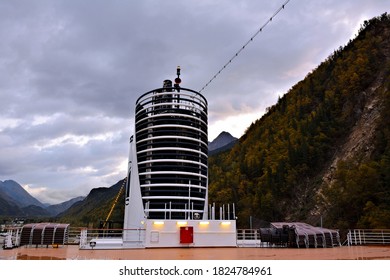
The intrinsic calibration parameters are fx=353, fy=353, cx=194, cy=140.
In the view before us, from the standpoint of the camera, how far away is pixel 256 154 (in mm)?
80875

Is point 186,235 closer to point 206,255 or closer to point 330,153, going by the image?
point 206,255

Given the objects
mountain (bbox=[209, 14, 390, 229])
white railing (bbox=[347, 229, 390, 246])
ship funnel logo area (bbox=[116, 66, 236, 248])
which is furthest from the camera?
mountain (bbox=[209, 14, 390, 229])

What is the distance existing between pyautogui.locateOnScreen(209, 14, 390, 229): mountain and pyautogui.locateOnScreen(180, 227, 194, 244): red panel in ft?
79.2

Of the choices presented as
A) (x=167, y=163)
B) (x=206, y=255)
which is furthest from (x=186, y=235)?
(x=167, y=163)

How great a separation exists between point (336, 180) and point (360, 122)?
47.3 ft

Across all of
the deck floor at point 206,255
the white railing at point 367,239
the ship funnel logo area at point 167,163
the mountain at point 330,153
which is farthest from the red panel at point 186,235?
the mountain at point 330,153

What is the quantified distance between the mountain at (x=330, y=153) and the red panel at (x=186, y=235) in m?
24.2

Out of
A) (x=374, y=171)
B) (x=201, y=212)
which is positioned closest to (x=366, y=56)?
(x=374, y=171)

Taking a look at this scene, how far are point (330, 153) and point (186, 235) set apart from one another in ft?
156

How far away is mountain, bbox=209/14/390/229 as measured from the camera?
1671 inches

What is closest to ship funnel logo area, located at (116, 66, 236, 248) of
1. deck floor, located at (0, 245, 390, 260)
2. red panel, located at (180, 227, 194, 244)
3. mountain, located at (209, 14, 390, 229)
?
red panel, located at (180, 227, 194, 244)

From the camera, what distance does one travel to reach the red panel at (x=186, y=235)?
1948 centimetres

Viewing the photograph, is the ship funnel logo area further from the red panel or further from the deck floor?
the deck floor

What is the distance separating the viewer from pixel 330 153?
60.5 metres
